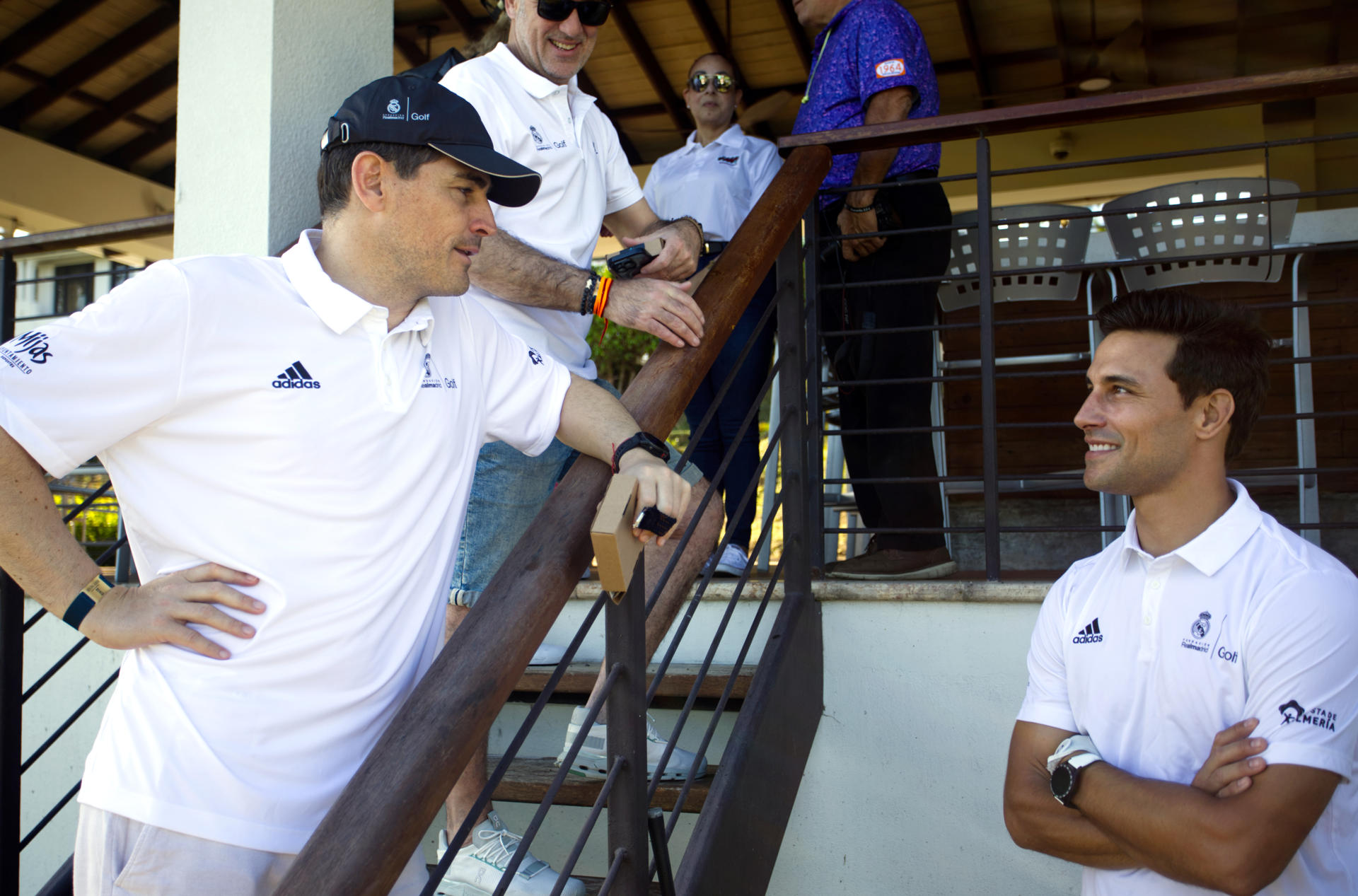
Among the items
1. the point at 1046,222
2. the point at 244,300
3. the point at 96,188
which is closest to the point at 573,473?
the point at 244,300

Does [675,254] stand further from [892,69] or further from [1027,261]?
[1027,261]

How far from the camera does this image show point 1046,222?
12.5 feet

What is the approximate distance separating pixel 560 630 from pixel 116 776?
5.78 ft

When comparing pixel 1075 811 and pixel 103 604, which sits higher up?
pixel 103 604

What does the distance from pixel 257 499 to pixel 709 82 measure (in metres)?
2.99

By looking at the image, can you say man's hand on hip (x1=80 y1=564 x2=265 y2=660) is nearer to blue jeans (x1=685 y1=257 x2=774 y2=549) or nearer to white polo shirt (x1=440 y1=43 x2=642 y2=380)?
white polo shirt (x1=440 y1=43 x2=642 y2=380)

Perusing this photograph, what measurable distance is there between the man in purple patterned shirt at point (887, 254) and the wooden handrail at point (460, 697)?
4.09ft

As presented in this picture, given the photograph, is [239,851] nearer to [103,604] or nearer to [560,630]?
[103,604]

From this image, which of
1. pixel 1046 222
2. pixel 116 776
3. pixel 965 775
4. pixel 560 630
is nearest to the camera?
pixel 116 776

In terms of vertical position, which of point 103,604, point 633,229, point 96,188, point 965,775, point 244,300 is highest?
point 96,188

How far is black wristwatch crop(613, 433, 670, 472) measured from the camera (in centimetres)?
157

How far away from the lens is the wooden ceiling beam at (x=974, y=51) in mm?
6539

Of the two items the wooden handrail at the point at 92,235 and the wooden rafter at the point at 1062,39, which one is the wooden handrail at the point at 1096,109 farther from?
the wooden rafter at the point at 1062,39

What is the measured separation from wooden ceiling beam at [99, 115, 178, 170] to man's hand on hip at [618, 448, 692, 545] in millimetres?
8794
